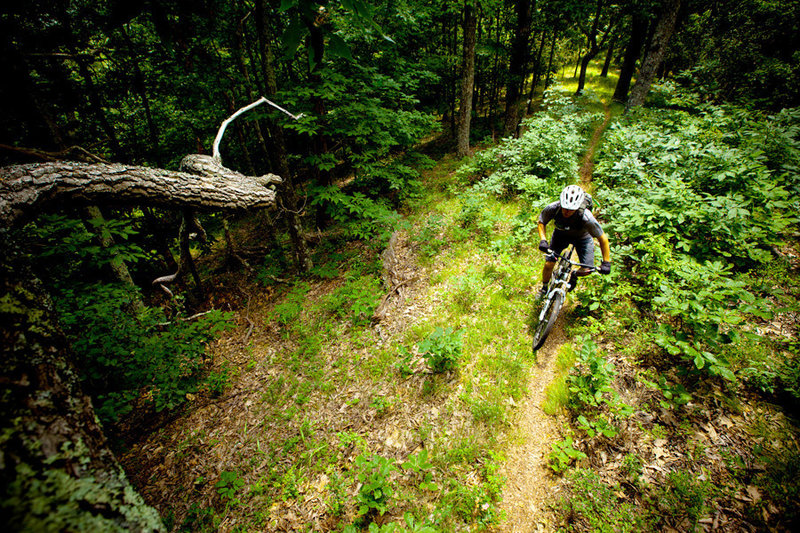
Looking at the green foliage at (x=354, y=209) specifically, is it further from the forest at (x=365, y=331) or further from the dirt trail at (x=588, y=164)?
the dirt trail at (x=588, y=164)

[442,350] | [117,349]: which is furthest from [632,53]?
[117,349]

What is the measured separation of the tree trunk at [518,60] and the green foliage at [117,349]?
1530 cm

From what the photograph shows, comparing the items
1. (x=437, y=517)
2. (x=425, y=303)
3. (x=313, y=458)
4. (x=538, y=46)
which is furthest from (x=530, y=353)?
(x=538, y=46)

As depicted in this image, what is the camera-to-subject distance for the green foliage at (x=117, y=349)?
410 centimetres

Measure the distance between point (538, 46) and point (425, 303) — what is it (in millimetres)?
22157

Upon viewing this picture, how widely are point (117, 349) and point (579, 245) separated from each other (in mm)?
7963

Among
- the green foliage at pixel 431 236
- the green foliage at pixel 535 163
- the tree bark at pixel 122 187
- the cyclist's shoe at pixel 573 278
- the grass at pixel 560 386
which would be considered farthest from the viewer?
the green foliage at pixel 535 163

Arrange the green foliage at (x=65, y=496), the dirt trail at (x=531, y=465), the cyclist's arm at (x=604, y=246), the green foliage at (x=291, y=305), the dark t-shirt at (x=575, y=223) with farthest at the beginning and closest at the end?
the green foliage at (x=291, y=305) → the dark t-shirt at (x=575, y=223) → the cyclist's arm at (x=604, y=246) → the dirt trail at (x=531, y=465) → the green foliage at (x=65, y=496)

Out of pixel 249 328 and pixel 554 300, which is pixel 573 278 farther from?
pixel 249 328

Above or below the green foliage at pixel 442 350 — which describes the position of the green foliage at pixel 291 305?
below

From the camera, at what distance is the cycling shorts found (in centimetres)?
505

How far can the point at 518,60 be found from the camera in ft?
40.5

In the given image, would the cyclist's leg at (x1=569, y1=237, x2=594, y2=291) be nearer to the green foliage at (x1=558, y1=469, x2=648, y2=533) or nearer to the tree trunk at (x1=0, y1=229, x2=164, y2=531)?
the green foliage at (x1=558, y1=469, x2=648, y2=533)

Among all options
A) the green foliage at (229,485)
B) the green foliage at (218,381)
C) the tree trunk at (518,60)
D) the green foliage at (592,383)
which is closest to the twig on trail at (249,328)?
the green foliage at (218,381)
